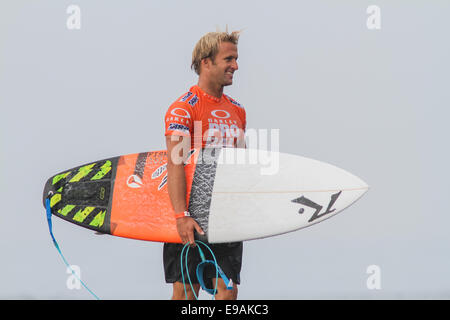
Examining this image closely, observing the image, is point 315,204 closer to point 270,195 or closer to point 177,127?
point 270,195

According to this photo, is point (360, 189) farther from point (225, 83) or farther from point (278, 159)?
point (225, 83)

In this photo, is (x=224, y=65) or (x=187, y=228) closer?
(x=187, y=228)

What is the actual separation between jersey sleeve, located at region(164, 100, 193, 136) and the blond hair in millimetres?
382

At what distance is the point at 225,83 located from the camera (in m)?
4.36

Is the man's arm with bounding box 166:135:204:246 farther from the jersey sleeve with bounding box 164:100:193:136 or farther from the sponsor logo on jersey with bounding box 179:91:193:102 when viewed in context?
the sponsor logo on jersey with bounding box 179:91:193:102

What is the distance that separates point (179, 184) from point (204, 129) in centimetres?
42

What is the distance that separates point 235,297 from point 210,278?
213 mm

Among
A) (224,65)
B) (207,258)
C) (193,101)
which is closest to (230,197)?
(207,258)

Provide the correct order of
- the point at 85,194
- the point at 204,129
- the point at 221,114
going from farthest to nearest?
the point at 85,194
the point at 221,114
the point at 204,129

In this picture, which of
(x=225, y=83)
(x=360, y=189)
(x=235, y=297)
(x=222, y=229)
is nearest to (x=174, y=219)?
(x=222, y=229)

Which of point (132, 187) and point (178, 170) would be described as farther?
point (132, 187)

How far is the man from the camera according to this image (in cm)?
416

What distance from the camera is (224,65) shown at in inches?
171

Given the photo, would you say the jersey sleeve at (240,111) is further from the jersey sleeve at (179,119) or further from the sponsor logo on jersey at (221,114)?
the jersey sleeve at (179,119)
